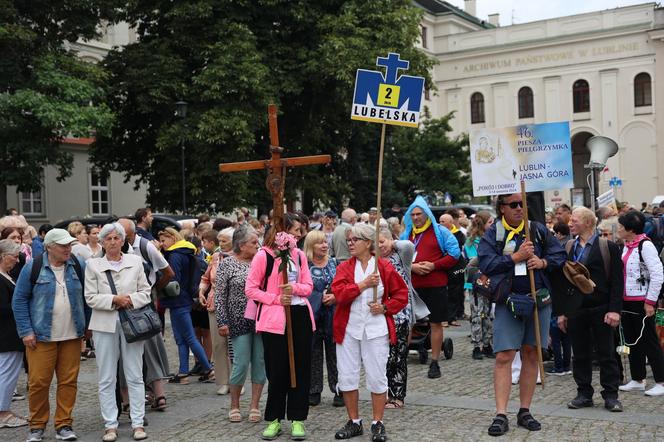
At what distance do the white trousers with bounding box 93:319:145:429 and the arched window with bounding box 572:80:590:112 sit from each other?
5633 cm

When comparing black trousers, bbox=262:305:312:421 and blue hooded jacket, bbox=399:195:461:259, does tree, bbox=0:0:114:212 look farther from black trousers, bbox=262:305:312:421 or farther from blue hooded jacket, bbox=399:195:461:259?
black trousers, bbox=262:305:312:421

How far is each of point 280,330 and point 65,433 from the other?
7.12 ft

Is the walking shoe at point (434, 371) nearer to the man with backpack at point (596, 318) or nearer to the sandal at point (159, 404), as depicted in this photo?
the man with backpack at point (596, 318)

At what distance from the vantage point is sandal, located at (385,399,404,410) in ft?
26.6

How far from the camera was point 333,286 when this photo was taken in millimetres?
6969

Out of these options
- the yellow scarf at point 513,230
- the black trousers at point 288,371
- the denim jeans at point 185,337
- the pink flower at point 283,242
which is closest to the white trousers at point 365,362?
the black trousers at point 288,371

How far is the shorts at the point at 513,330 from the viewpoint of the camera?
6867mm

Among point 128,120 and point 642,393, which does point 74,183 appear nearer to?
point 128,120

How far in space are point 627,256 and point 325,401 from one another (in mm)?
3561

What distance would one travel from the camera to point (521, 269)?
690 centimetres

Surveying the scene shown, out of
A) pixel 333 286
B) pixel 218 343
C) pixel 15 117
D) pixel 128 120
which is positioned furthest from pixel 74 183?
pixel 333 286

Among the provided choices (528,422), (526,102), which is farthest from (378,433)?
(526,102)

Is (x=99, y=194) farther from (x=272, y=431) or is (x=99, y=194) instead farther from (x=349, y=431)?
(x=349, y=431)

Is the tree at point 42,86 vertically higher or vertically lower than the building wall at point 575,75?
lower
